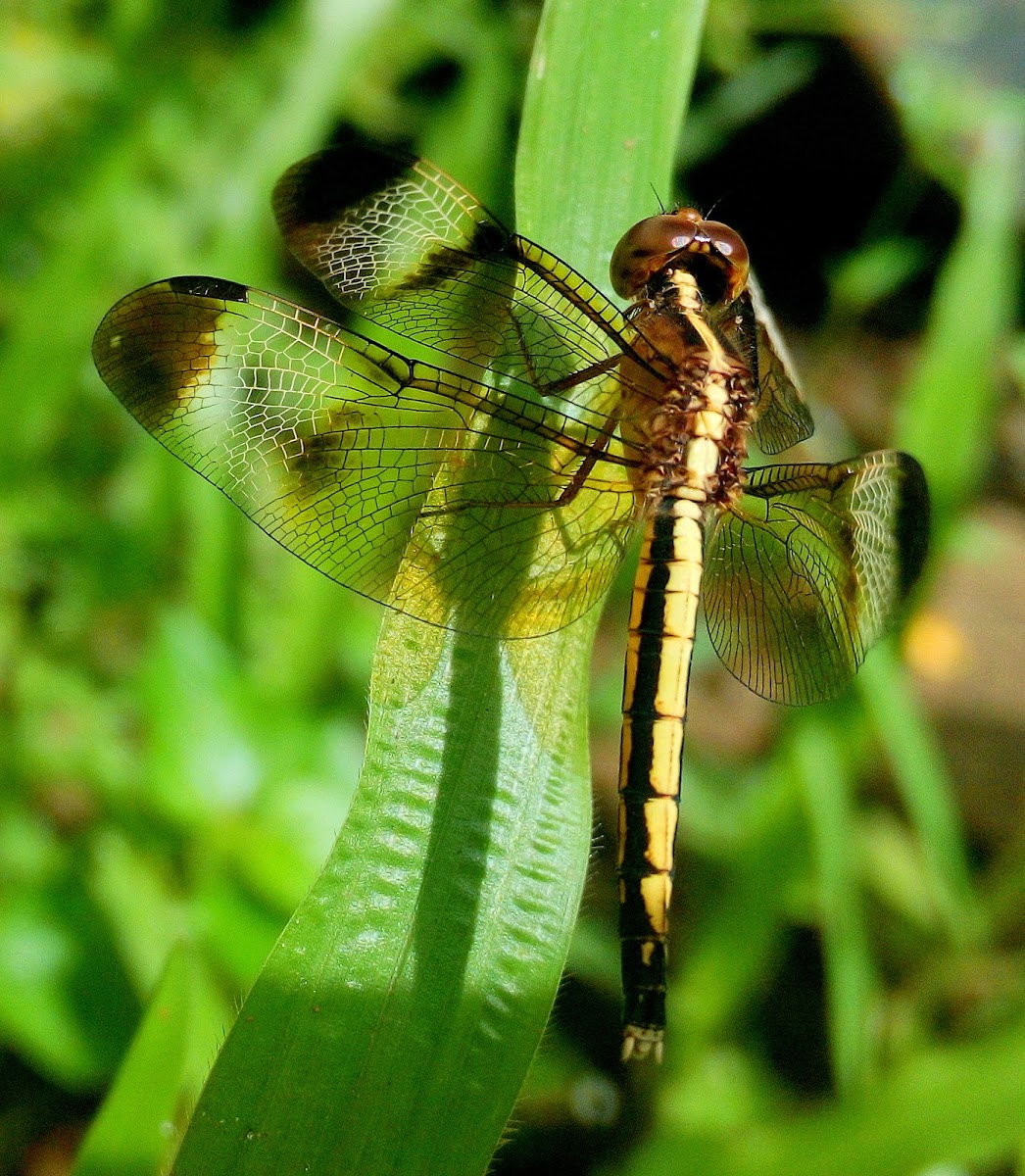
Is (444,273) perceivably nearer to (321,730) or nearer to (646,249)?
(646,249)

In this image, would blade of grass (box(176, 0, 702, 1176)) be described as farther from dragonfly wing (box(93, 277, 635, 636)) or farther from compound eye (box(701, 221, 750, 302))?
compound eye (box(701, 221, 750, 302))

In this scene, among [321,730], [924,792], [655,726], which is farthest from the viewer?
[924,792]

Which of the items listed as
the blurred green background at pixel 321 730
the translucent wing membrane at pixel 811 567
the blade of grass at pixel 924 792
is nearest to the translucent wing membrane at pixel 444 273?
the translucent wing membrane at pixel 811 567

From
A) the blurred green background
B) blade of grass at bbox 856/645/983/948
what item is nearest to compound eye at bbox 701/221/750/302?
the blurred green background

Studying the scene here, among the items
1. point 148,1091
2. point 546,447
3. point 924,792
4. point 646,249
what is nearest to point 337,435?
point 546,447

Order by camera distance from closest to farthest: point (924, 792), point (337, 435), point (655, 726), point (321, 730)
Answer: point (337, 435) < point (655, 726) < point (321, 730) < point (924, 792)

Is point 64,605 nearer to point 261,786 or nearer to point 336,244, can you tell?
point 261,786

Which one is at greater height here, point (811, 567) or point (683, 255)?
point (683, 255)
